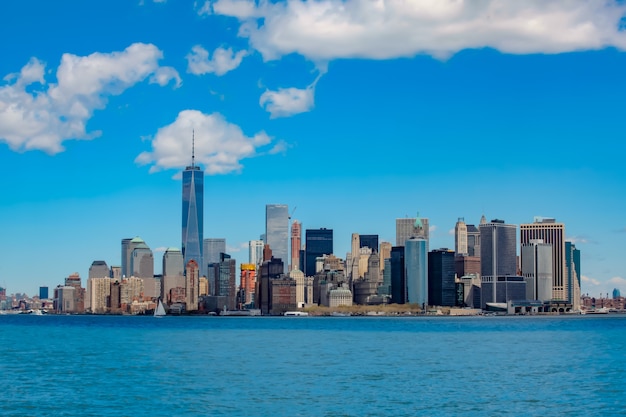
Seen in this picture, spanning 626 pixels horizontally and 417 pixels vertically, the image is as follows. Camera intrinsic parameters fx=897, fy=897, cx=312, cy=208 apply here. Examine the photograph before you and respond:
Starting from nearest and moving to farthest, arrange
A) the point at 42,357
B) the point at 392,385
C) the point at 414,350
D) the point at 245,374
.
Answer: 1. the point at 392,385
2. the point at 245,374
3. the point at 42,357
4. the point at 414,350

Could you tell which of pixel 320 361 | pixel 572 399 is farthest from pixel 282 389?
pixel 320 361

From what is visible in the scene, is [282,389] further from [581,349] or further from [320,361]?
[581,349]

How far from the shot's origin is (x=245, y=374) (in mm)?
72250

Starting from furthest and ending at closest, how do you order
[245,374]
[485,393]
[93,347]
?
[93,347], [245,374], [485,393]

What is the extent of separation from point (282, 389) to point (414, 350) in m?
48.4

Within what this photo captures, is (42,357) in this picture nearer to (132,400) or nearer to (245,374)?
(245,374)

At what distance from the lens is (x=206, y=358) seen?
90812mm

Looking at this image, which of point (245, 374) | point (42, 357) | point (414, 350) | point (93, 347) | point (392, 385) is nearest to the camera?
point (392, 385)

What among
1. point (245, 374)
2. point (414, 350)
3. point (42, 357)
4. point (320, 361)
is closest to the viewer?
point (245, 374)

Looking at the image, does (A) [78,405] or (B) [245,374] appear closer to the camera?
(A) [78,405]

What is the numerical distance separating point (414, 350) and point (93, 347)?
41.1 metres

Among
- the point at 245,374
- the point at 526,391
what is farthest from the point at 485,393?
the point at 245,374


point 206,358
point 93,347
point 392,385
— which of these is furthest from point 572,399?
point 93,347

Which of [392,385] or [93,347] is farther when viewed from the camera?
[93,347]
